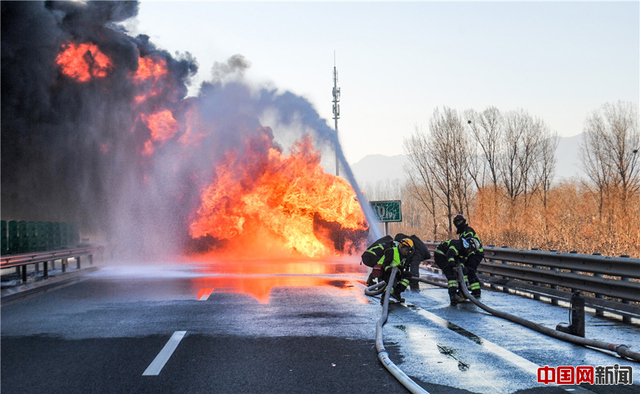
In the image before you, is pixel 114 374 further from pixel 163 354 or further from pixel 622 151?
pixel 622 151

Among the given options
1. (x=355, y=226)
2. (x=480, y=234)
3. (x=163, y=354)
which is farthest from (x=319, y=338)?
(x=480, y=234)

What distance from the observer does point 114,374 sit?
5.88 meters

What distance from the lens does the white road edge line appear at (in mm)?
5941

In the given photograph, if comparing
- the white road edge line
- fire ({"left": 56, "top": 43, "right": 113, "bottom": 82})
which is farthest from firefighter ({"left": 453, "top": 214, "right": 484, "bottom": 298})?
fire ({"left": 56, "top": 43, "right": 113, "bottom": 82})

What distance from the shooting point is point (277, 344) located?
7.32 meters

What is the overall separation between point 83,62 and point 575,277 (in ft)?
80.7

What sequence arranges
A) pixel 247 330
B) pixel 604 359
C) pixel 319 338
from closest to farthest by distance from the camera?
pixel 604 359 < pixel 319 338 < pixel 247 330

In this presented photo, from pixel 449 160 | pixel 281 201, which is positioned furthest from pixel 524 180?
pixel 281 201

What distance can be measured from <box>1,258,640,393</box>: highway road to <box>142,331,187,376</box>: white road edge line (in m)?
0.02

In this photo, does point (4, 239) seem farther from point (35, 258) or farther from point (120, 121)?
point (120, 121)

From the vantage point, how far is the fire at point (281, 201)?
26.3m

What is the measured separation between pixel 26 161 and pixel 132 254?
809 centimetres

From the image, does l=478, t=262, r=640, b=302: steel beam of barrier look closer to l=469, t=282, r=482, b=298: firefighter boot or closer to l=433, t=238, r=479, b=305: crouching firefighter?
l=469, t=282, r=482, b=298: firefighter boot

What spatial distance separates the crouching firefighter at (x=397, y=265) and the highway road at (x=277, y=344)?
1.58 feet
